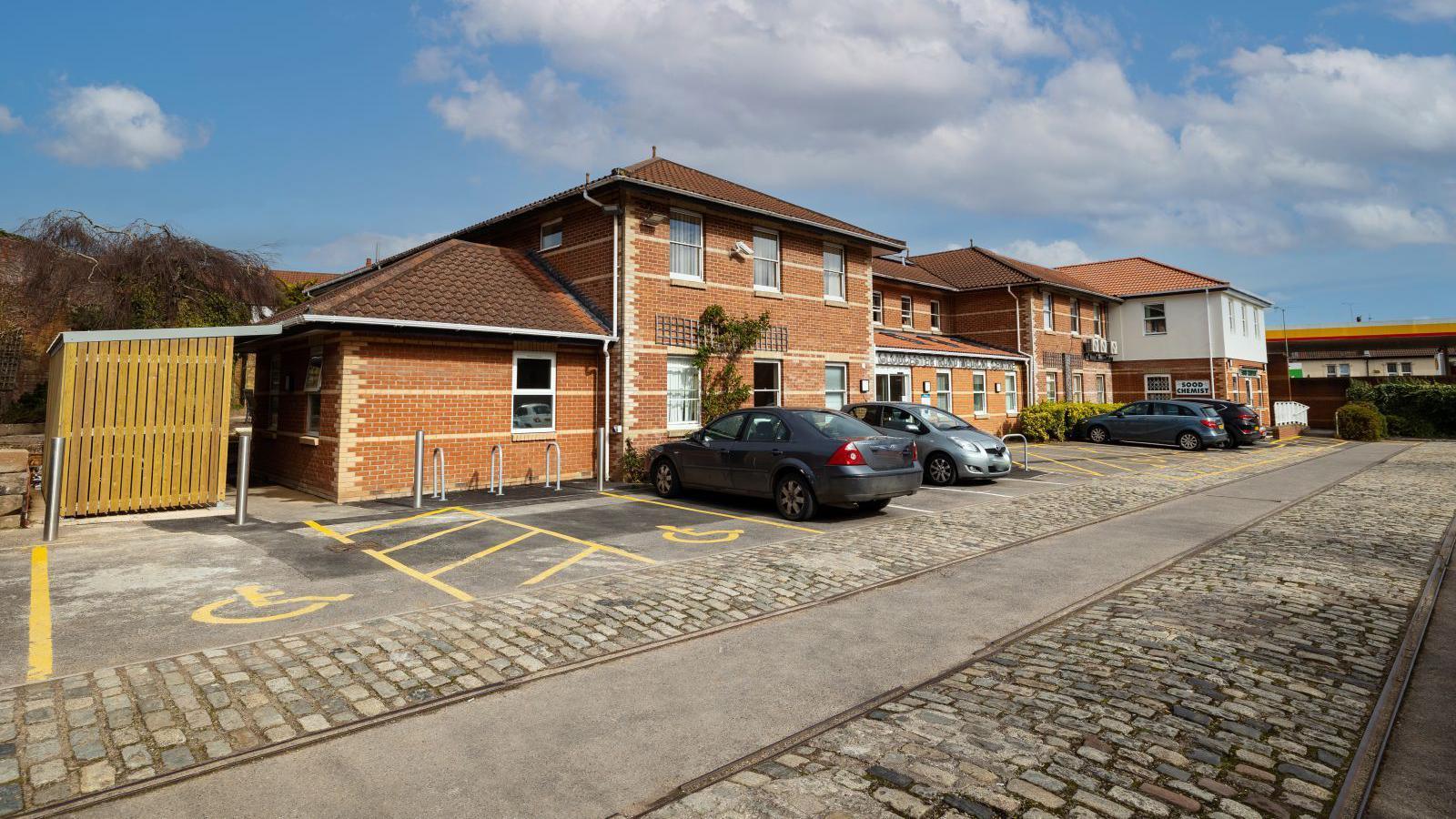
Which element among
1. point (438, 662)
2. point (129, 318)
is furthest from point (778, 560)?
point (129, 318)

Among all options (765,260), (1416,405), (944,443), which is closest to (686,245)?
(765,260)

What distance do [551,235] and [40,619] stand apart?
12707 millimetres

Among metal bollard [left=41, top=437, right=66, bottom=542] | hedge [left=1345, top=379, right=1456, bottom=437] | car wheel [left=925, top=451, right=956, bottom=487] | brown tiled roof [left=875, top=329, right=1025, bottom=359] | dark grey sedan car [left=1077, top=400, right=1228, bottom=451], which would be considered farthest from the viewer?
hedge [left=1345, top=379, right=1456, bottom=437]

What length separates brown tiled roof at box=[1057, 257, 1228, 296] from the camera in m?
31.0

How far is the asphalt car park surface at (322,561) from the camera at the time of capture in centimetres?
496

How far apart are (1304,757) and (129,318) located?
25.6m

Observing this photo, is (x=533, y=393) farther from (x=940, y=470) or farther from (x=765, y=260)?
(x=940, y=470)

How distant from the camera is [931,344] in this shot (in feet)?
78.5

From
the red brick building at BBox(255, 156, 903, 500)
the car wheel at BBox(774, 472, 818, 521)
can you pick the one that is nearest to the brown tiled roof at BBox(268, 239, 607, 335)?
the red brick building at BBox(255, 156, 903, 500)

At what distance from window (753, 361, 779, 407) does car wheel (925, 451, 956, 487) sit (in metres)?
4.03

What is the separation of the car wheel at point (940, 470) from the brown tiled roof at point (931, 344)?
7.16 metres

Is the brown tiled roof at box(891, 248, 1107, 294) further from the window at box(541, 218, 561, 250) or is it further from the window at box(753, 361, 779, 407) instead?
the window at box(541, 218, 561, 250)

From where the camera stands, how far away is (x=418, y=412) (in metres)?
11.9

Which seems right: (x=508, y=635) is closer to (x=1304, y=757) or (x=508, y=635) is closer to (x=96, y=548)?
(x=1304, y=757)
